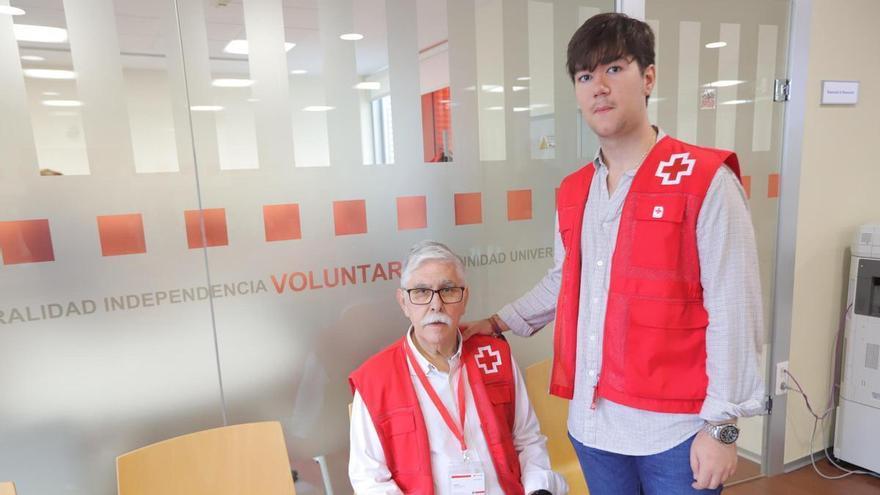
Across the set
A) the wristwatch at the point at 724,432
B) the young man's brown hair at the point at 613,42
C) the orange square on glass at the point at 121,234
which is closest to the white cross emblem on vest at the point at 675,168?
the young man's brown hair at the point at 613,42

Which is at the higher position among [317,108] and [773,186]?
[317,108]

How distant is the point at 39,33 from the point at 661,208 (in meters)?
1.84

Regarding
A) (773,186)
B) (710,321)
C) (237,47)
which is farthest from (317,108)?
(773,186)

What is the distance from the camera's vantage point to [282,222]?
74.5 inches

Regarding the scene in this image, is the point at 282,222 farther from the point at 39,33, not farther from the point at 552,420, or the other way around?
the point at 552,420

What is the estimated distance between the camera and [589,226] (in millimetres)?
1409

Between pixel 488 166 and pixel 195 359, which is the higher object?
pixel 488 166

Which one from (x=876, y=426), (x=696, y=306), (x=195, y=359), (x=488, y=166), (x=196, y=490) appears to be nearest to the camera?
(x=696, y=306)

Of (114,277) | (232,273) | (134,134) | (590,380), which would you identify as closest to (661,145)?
(590,380)

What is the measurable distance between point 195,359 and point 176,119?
0.83 metres

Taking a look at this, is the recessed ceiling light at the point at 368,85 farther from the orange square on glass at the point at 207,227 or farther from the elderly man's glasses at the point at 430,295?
the elderly man's glasses at the point at 430,295

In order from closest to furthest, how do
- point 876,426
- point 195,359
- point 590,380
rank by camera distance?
point 590,380 < point 195,359 < point 876,426

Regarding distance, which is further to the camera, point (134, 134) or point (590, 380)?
point (134, 134)

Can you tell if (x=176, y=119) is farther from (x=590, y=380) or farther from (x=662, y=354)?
(x=662, y=354)
